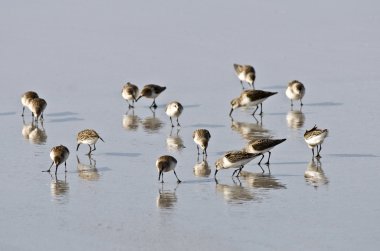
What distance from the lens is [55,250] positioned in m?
12.5

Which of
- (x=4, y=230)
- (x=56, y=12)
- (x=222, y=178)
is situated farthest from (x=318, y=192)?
(x=56, y=12)

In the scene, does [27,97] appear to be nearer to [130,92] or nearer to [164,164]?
[130,92]

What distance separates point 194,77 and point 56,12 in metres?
10.7

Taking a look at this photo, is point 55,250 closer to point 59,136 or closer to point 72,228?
point 72,228

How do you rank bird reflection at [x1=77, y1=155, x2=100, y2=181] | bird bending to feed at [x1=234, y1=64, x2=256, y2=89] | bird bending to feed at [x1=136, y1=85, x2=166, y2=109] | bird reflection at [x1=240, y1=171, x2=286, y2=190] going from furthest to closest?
bird bending to feed at [x1=234, y1=64, x2=256, y2=89]
bird bending to feed at [x1=136, y1=85, x2=166, y2=109]
bird reflection at [x1=77, y1=155, x2=100, y2=181]
bird reflection at [x1=240, y1=171, x2=286, y2=190]

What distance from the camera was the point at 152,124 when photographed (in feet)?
72.6

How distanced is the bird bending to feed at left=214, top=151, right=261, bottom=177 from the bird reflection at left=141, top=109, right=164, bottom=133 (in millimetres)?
4696

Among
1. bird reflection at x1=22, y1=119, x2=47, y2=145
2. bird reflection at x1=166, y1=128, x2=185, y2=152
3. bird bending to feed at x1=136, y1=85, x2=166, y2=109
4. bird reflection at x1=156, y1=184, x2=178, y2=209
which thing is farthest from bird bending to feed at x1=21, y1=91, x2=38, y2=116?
bird reflection at x1=156, y1=184, x2=178, y2=209

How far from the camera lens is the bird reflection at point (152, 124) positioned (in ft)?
70.4

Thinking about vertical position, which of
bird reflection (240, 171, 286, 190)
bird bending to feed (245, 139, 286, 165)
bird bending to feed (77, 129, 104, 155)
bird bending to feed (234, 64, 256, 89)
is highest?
bird bending to feed (234, 64, 256, 89)

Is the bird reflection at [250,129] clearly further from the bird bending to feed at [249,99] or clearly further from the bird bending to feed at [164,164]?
the bird bending to feed at [164,164]

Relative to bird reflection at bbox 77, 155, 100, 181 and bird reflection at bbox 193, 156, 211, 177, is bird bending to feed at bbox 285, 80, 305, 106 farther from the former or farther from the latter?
bird reflection at bbox 77, 155, 100, 181

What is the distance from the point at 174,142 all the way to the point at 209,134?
1375 millimetres

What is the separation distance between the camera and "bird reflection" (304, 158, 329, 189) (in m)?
16.1
